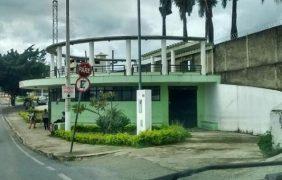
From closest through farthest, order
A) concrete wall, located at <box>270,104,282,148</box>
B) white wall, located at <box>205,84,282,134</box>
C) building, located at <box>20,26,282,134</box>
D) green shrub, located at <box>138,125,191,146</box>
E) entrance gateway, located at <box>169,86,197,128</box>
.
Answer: concrete wall, located at <box>270,104,282,148</box>
green shrub, located at <box>138,125,191,146</box>
white wall, located at <box>205,84,282,134</box>
building, located at <box>20,26,282,134</box>
entrance gateway, located at <box>169,86,197,128</box>

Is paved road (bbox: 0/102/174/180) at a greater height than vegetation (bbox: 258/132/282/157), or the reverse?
vegetation (bbox: 258/132/282/157)

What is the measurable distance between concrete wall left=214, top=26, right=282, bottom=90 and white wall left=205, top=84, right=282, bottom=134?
27.7 inches

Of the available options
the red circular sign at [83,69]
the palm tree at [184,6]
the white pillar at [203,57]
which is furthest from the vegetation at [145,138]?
the palm tree at [184,6]

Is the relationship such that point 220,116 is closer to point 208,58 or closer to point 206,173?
point 208,58

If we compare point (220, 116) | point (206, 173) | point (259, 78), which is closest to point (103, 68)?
point (220, 116)

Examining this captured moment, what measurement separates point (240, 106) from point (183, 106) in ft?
23.0

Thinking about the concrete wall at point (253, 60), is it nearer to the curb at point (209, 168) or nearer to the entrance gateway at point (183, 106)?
the entrance gateway at point (183, 106)

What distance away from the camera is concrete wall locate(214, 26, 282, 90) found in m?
25.6

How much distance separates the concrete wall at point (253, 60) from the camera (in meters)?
25.6

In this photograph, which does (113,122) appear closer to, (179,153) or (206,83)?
(179,153)

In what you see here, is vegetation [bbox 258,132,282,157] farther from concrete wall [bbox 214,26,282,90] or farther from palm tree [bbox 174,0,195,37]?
palm tree [bbox 174,0,195,37]

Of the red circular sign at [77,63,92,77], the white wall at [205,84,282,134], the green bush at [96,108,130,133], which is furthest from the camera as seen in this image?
the green bush at [96,108,130,133]

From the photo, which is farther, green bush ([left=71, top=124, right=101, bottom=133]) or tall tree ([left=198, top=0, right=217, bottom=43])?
tall tree ([left=198, top=0, right=217, bottom=43])

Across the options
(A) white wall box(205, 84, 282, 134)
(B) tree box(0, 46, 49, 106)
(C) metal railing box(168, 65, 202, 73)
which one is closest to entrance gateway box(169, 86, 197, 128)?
(A) white wall box(205, 84, 282, 134)
